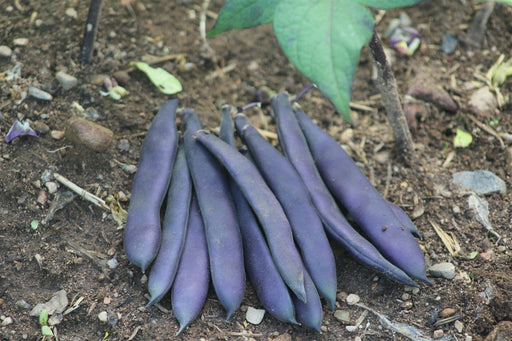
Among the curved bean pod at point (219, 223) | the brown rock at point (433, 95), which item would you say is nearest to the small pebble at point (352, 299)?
the curved bean pod at point (219, 223)

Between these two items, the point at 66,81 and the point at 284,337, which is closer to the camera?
the point at 284,337

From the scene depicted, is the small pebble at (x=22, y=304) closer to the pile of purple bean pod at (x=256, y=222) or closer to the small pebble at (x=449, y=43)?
the pile of purple bean pod at (x=256, y=222)

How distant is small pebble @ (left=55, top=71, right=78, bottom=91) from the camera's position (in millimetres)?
3098

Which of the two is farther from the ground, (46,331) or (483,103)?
(483,103)

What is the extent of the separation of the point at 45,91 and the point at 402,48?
7.78 feet

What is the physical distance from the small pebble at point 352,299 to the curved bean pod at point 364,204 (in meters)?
0.25

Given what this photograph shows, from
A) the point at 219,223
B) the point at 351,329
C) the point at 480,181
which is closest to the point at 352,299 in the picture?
the point at 351,329

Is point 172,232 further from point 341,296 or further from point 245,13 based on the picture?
point 245,13

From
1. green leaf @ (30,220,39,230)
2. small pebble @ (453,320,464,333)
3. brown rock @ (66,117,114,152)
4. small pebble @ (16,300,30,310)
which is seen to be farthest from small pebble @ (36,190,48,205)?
small pebble @ (453,320,464,333)

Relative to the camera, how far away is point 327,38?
1.96 metres

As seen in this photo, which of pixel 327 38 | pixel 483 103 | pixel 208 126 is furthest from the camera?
pixel 483 103

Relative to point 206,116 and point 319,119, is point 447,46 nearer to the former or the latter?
point 319,119

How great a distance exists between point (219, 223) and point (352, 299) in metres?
0.74

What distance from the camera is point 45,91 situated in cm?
308
